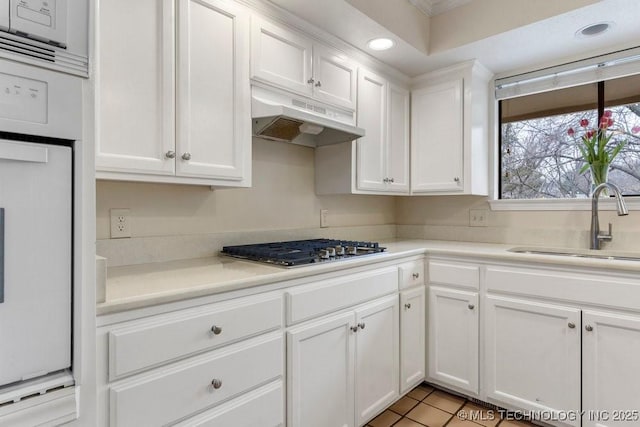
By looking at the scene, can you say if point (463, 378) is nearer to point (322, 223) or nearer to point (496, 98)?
point (322, 223)

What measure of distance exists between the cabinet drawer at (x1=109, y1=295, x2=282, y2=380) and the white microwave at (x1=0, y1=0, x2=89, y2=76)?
718 millimetres

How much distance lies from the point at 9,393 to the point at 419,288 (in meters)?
2.00

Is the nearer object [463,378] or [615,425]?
[615,425]

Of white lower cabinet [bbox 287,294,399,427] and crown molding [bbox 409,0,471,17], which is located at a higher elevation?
crown molding [bbox 409,0,471,17]

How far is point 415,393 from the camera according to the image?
2.31 metres

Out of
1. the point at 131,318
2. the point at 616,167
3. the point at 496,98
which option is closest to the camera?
the point at 131,318

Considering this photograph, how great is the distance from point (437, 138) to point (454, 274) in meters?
1.04

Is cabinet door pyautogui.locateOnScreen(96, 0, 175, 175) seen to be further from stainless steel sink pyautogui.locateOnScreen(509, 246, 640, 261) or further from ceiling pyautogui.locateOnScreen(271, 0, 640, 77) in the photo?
stainless steel sink pyautogui.locateOnScreen(509, 246, 640, 261)

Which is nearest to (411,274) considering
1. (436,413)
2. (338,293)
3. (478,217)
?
(338,293)

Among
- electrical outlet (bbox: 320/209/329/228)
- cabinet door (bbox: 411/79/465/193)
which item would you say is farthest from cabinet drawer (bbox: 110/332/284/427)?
cabinet door (bbox: 411/79/465/193)

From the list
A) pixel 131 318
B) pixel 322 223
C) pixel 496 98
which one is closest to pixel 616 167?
pixel 496 98

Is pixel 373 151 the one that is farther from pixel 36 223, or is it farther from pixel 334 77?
pixel 36 223

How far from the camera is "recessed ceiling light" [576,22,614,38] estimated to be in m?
2.01

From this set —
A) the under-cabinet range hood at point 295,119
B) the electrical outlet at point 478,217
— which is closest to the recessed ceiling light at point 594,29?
the electrical outlet at point 478,217
